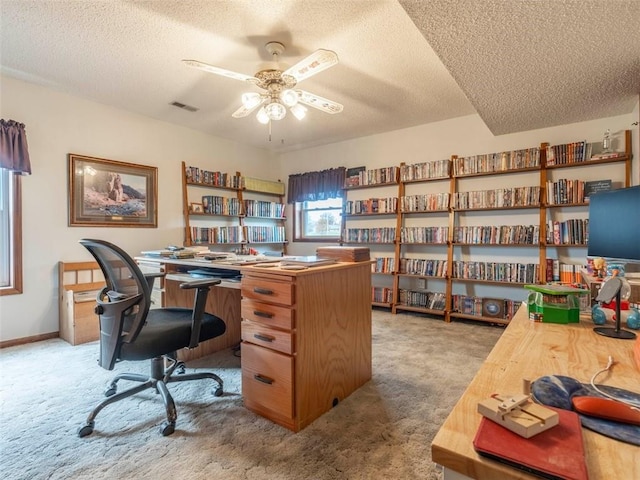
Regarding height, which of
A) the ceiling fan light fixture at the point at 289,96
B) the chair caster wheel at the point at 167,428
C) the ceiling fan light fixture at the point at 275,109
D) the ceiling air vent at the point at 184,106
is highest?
the ceiling air vent at the point at 184,106

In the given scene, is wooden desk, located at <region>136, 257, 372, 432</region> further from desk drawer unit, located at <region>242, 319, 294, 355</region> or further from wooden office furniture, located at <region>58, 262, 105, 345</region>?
wooden office furniture, located at <region>58, 262, 105, 345</region>

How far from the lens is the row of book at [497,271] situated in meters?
3.40

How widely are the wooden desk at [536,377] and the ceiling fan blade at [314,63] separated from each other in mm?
1738

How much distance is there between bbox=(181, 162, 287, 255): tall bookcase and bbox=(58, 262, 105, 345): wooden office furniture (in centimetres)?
114

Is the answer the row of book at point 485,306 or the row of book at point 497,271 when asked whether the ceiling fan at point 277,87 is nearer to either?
the row of book at point 497,271

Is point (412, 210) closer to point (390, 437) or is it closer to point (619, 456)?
point (390, 437)

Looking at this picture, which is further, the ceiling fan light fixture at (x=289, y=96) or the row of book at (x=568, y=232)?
the row of book at (x=568, y=232)

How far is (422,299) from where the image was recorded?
403 cm

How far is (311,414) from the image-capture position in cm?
171

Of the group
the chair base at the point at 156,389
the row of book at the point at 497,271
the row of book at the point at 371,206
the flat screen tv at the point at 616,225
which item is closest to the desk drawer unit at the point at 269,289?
the chair base at the point at 156,389

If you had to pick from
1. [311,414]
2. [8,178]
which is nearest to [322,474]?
[311,414]

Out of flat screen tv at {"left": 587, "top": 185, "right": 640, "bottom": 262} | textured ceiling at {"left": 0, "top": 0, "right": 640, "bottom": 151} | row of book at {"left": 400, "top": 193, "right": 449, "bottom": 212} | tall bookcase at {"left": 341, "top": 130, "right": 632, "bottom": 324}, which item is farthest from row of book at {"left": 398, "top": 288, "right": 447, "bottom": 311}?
flat screen tv at {"left": 587, "top": 185, "right": 640, "bottom": 262}

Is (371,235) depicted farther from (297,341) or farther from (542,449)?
(542,449)

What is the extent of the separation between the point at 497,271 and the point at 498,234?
16.3 inches
